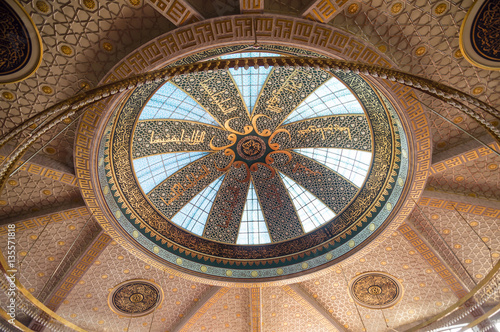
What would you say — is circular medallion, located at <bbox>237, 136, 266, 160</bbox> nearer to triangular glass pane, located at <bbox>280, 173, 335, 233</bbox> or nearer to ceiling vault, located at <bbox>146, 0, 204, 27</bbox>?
triangular glass pane, located at <bbox>280, 173, 335, 233</bbox>

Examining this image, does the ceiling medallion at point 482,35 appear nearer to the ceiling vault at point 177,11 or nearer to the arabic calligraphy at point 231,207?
the ceiling vault at point 177,11

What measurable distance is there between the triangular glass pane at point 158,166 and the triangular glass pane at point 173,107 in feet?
4.67

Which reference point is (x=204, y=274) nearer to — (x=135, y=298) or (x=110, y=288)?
(x=135, y=298)

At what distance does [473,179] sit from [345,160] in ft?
13.0

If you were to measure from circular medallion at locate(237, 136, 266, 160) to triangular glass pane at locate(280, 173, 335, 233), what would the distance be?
4.23 ft

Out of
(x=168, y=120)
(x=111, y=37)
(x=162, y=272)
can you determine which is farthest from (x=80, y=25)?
(x=162, y=272)

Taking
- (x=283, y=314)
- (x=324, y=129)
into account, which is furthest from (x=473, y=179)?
(x=283, y=314)

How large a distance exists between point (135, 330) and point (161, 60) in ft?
31.7

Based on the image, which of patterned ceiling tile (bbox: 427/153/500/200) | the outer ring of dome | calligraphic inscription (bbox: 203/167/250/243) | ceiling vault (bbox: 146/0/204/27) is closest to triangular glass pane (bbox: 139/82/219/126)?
the outer ring of dome

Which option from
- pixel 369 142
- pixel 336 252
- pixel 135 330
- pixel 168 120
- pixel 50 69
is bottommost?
pixel 135 330

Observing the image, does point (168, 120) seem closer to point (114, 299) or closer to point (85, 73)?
point (85, 73)

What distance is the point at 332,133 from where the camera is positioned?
1195 cm

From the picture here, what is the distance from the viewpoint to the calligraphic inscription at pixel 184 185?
1212 cm

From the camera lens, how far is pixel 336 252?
449 inches
